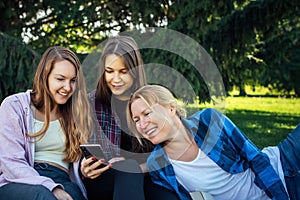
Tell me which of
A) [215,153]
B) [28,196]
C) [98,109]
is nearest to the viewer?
[28,196]

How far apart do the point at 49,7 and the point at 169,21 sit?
1828mm

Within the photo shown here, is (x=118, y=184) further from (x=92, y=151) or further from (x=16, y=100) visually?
(x=16, y=100)

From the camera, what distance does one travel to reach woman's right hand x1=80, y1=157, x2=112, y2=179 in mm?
2510

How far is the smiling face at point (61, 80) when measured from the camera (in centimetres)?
264

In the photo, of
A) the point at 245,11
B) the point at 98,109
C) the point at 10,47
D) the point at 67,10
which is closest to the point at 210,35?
the point at 245,11

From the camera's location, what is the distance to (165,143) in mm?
2662

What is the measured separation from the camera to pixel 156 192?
2545mm

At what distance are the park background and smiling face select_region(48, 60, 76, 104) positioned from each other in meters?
3.02

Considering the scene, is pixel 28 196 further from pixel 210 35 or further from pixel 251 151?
pixel 210 35

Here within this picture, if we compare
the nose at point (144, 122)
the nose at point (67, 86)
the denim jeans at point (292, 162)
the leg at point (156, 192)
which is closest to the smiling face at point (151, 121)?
the nose at point (144, 122)

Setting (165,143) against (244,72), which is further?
(244,72)

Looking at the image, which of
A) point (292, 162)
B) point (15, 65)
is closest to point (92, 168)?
point (292, 162)

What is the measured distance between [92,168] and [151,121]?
0.40 m

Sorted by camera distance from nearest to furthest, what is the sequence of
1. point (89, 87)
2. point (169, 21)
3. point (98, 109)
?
point (98, 109) → point (89, 87) → point (169, 21)
